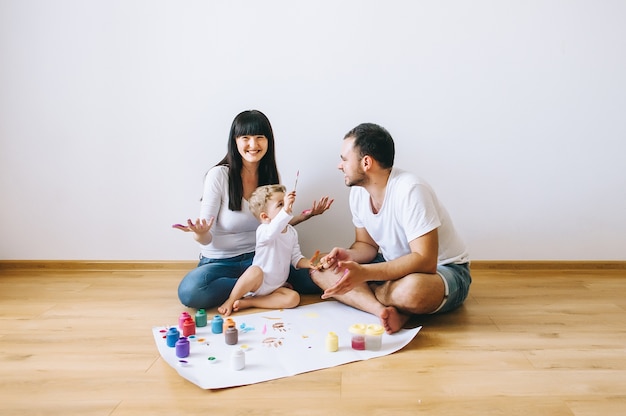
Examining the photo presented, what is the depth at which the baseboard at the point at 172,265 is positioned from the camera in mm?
2631

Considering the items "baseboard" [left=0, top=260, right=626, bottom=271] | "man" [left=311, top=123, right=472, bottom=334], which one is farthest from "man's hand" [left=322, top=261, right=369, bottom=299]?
"baseboard" [left=0, top=260, right=626, bottom=271]

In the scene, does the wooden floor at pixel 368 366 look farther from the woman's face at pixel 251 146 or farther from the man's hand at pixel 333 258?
the woman's face at pixel 251 146

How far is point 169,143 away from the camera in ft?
8.46

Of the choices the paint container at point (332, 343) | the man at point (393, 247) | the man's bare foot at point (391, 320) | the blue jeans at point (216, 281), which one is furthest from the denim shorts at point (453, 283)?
the blue jeans at point (216, 281)

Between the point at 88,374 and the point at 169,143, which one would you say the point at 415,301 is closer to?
the point at 88,374

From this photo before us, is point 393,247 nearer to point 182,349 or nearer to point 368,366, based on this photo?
point 368,366

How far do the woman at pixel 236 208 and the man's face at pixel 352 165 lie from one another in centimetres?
43

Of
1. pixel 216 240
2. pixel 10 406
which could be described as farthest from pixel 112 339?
pixel 216 240

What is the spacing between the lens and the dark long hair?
7.16 feet

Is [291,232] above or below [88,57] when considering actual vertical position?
below

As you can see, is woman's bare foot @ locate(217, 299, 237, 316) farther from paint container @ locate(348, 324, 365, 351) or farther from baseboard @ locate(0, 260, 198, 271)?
baseboard @ locate(0, 260, 198, 271)

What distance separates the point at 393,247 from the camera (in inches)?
78.7

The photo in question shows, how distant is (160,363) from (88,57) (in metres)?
1.67

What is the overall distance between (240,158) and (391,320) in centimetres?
99
